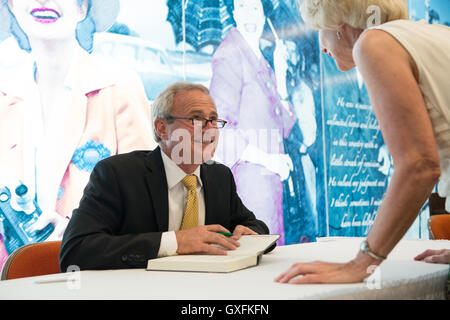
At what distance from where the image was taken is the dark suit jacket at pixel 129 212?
150cm

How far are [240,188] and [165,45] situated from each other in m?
1.57

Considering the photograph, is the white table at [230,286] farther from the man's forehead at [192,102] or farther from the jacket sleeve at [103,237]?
the man's forehead at [192,102]

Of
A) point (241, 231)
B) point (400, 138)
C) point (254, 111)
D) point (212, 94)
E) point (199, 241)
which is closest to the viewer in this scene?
point (400, 138)

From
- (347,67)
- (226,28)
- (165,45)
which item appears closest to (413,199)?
(347,67)

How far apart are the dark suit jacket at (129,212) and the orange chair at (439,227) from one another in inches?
46.7

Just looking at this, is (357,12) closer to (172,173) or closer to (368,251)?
(368,251)

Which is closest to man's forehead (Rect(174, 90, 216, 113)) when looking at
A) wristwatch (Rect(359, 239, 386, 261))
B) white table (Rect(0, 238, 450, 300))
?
white table (Rect(0, 238, 450, 300))

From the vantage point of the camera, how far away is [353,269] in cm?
107

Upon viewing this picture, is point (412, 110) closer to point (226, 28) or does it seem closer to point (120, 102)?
point (120, 102)

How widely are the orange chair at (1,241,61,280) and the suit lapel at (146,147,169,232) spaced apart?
0.44 meters

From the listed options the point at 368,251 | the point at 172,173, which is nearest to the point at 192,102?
the point at 172,173

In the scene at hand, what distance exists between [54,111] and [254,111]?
6.76 ft

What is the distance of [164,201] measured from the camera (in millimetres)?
1852

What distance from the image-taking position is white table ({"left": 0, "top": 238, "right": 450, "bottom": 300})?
97cm
